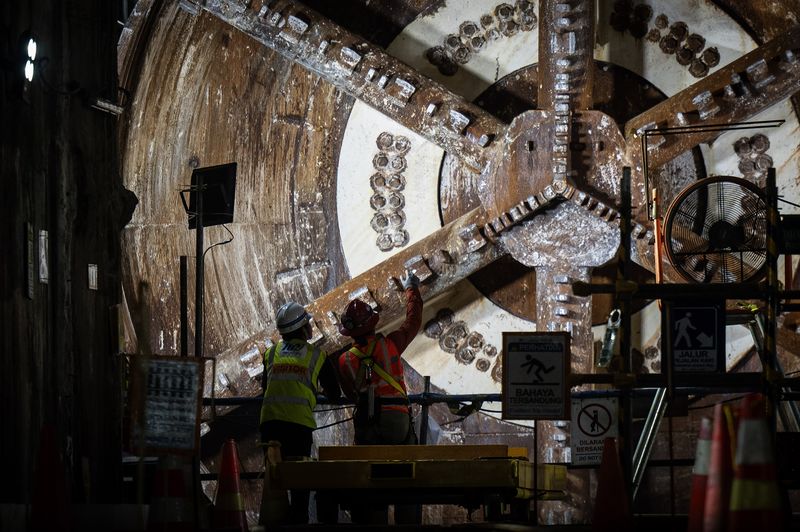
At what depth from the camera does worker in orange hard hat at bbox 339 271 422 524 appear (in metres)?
10.5

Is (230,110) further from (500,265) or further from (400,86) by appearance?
(500,265)

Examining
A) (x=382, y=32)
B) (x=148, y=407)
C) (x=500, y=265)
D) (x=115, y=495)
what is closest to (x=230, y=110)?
(x=382, y=32)

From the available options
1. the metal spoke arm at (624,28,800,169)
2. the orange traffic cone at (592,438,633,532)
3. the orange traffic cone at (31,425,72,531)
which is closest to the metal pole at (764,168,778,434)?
the orange traffic cone at (592,438,633,532)

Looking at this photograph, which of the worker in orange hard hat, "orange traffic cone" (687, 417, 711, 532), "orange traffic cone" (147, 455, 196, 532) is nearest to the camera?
"orange traffic cone" (687, 417, 711, 532)

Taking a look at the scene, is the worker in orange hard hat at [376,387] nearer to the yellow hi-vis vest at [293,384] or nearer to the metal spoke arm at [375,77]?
→ the yellow hi-vis vest at [293,384]

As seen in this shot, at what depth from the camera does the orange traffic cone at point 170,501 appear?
7522mm

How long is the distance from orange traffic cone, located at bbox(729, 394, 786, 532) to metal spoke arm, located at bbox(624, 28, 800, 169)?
249 inches

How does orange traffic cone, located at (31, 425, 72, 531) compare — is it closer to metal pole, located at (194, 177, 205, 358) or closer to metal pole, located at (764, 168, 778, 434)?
metal pole, located at (194, 177, 205, 358)

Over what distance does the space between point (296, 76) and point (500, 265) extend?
2852 mm

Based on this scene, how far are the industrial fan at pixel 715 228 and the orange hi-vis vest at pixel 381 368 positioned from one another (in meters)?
2.34

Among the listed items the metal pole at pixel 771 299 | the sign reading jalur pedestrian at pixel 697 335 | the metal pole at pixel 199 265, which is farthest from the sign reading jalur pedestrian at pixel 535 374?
the metal pole at pixel 199 265

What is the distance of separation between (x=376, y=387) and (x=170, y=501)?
318 centimetres

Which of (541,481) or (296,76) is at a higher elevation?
(296,76)

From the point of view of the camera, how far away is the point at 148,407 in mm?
7801
